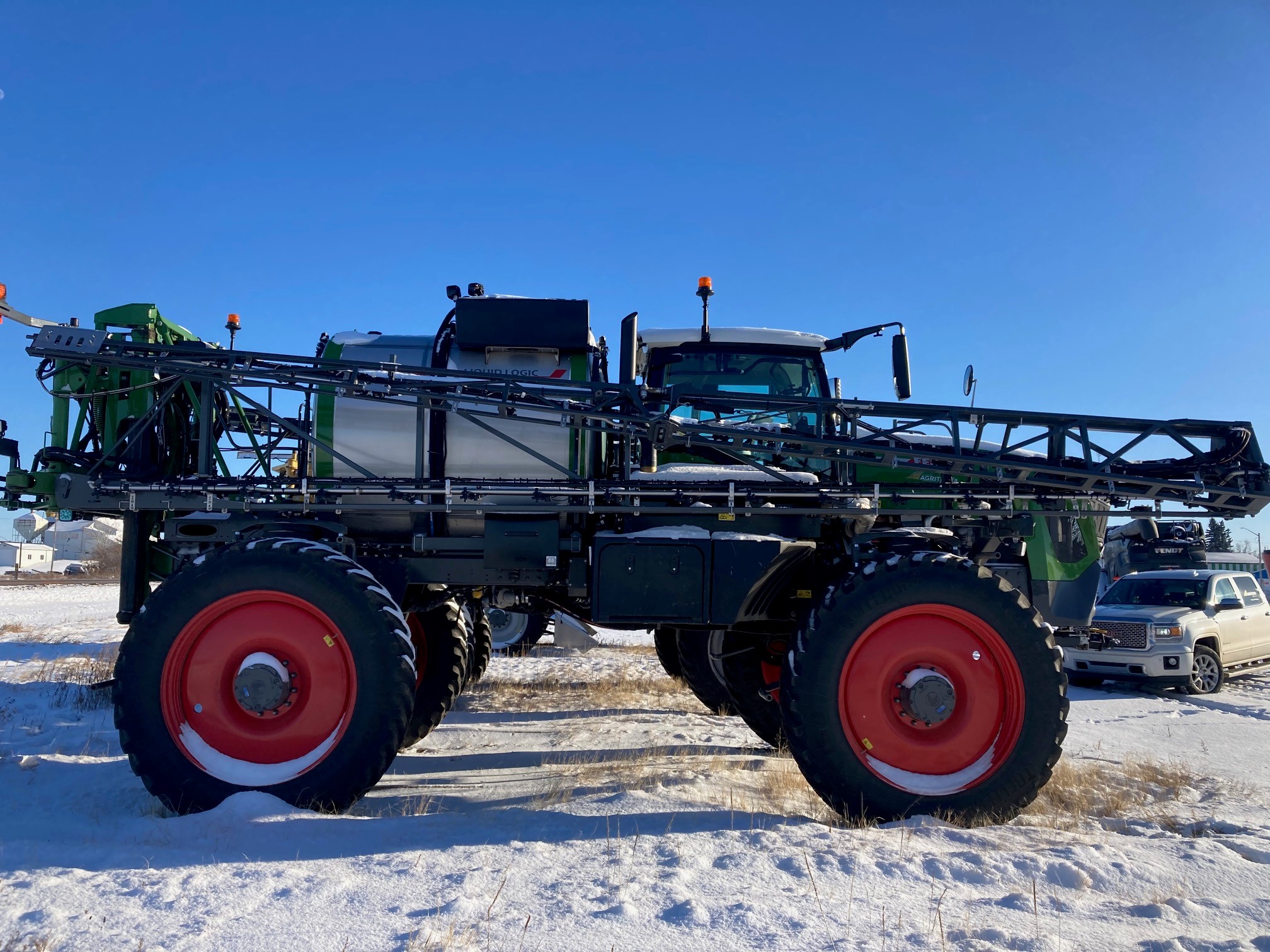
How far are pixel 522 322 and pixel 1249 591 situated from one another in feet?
42.8

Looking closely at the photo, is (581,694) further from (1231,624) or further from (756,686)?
(1231,624)

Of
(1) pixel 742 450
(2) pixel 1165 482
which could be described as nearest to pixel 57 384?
(1) pixel 742 450

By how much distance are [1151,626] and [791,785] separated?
27.4 feet

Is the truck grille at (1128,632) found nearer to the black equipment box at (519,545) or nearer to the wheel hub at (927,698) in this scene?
the wheel hub at (927,698)

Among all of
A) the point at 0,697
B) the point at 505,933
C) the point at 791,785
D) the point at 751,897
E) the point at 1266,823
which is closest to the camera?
the point at 505,933

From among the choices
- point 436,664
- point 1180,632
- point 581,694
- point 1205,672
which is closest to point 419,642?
point 436,664

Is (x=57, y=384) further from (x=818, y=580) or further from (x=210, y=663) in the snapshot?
(x=818, y=580)

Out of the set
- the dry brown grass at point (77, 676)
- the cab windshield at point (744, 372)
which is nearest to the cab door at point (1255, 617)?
the cab windshield at point (744, 372)

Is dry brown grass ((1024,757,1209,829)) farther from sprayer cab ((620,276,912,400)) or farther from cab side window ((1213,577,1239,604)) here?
cab side window ((1213,577,1239,604))

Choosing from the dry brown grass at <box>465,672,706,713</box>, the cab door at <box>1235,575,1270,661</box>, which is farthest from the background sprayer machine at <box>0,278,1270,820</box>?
the cab door at <box>1235,575,1270,661</box>

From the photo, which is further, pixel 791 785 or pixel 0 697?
pixel 0 697

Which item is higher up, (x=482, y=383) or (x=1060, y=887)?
(x=482, y=383)

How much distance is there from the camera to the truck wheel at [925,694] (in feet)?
15.8

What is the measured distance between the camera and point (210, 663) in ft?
16.3
